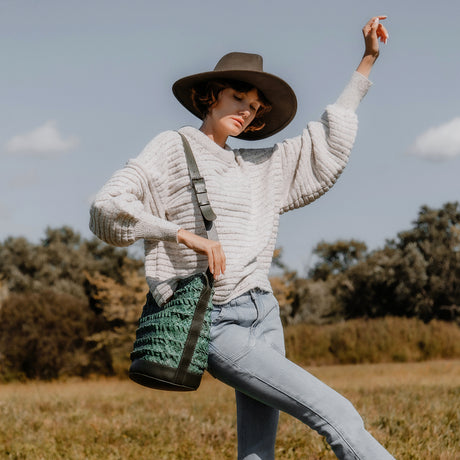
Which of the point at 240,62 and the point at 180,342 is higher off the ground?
the point at 240,62

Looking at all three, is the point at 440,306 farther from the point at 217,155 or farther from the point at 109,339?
the point at 217,155

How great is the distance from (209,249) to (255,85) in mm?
882

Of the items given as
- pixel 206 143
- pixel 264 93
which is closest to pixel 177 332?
pixel 206 143

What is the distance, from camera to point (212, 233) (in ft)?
8.43

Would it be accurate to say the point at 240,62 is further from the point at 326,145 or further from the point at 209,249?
the point at 209,249

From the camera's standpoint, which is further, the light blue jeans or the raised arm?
the raised arm

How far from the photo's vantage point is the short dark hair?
9.54 ft

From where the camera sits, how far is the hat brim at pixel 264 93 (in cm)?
284

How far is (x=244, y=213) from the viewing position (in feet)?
8.98

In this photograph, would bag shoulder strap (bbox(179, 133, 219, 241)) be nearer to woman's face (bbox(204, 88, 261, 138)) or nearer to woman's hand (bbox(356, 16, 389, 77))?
woman's face (bbox(204, 88, 261, 138))

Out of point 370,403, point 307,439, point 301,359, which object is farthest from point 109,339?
point 307,439

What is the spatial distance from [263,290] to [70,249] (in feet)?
124

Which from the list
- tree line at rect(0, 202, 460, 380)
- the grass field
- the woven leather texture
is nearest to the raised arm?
the woven leather texture

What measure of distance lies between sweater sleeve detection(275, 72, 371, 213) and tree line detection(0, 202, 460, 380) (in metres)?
18.9
